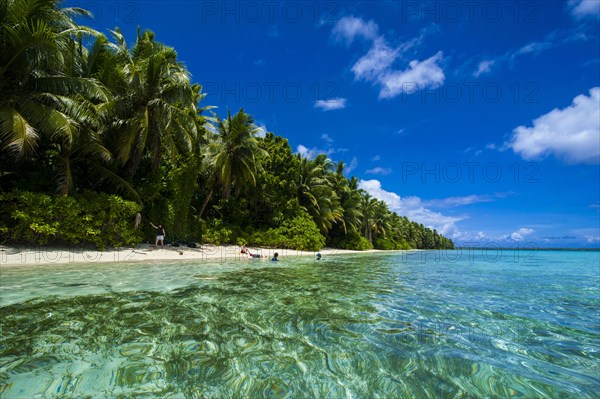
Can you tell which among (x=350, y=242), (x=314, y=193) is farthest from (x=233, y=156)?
(x=350, y=242)

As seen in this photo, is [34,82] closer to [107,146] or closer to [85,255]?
[107,146]

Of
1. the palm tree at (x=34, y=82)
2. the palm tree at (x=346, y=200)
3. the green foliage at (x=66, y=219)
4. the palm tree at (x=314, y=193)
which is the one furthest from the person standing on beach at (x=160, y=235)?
the palm tree at (x=346, y=200)

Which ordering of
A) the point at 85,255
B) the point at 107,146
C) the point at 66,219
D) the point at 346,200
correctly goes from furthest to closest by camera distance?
the point at 346,200, the point at 107,146, the point at 85,255, the point at 66,219

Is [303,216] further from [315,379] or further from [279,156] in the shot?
[315,379]

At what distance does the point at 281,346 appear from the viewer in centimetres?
379

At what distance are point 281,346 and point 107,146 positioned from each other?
18322 mm

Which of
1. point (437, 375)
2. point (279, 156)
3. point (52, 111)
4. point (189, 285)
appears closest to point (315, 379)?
point (437, 375)

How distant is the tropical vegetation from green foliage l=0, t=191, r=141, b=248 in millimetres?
51

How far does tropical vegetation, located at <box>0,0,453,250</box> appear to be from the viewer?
40.0 feet

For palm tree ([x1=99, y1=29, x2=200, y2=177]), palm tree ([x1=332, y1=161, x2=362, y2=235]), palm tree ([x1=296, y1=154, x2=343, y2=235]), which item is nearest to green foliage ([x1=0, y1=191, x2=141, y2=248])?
palm tree ([x1=99, y1=29, x2=200, y2=177])

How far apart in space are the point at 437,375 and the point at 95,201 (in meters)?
16.4

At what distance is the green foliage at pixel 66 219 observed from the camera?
12.4 meters

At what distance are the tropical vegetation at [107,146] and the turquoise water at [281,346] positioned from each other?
7972 mm

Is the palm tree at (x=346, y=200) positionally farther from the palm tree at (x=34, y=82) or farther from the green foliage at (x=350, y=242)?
the palm tree at (x=34, y=82)
